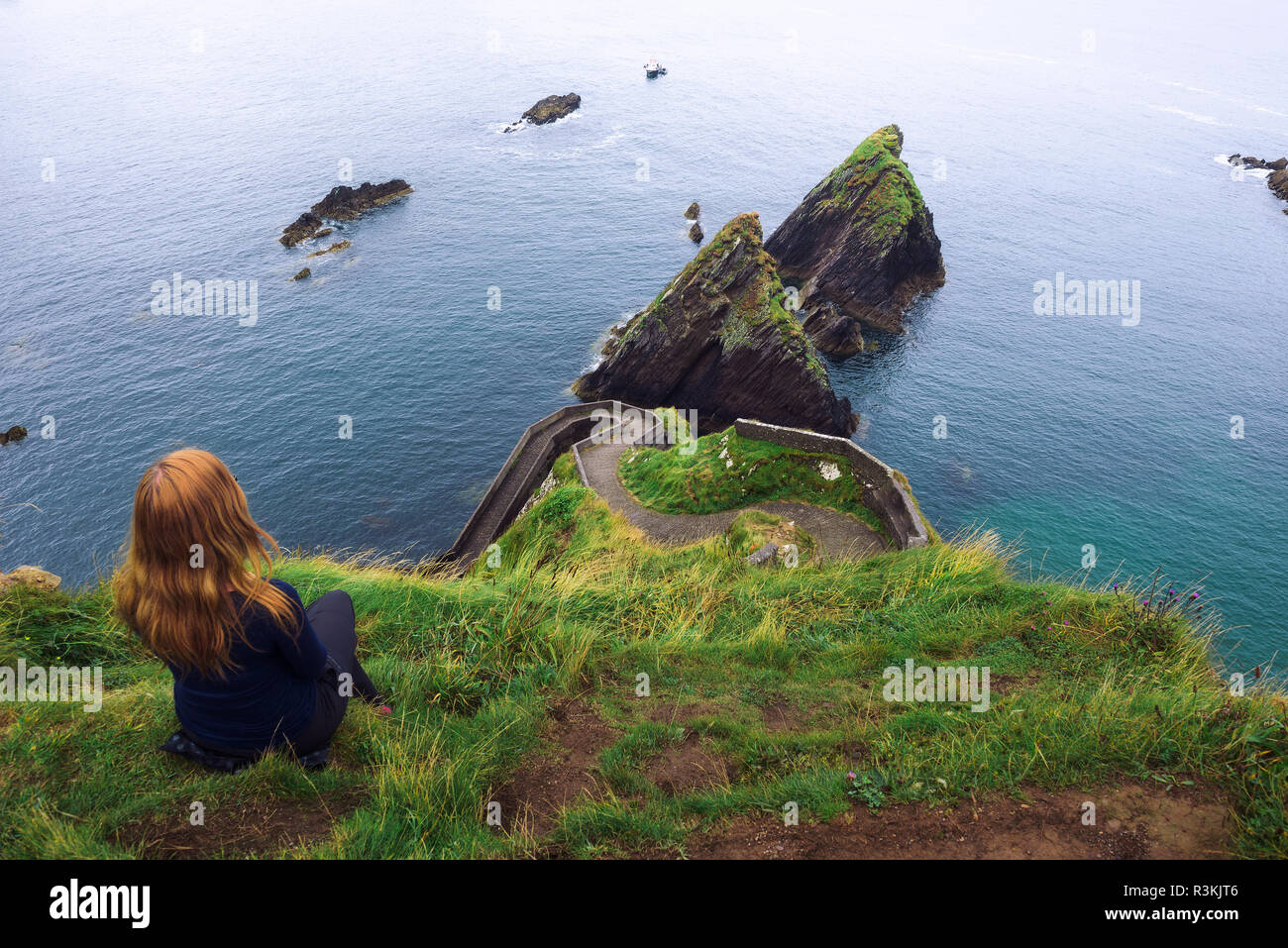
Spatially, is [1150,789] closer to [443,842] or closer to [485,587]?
[443,842]

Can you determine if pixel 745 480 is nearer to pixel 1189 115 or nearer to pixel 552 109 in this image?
pixel 552 109

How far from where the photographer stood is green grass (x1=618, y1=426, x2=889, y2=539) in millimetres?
24234

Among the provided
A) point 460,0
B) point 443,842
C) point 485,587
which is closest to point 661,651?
point 485,587

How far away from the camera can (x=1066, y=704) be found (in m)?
6.20

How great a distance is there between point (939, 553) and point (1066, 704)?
4.80m

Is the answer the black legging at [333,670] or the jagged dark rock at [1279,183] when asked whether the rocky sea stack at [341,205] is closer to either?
the black legging at [333,670]

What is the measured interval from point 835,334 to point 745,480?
2624 cm

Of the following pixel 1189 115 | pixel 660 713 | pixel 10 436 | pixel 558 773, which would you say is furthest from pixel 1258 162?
pixel 10 436

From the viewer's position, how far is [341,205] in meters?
65.2

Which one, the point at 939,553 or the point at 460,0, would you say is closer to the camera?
the point at 939,553

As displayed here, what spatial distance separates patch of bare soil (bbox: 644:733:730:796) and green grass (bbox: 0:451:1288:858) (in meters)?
0.08

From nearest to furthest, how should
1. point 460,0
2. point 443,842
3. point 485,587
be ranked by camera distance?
point 443,842 < point 485,587 < point 460,0

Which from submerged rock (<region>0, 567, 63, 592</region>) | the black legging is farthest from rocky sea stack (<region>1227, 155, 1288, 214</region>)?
submerged rock (<region>0, 567, 63, 592</region>)

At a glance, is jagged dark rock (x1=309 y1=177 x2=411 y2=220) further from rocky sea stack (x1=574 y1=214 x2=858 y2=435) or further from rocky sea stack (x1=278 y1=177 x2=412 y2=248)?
rocky sea stack (x1=574 y1=214 x2=858 y2=435)
